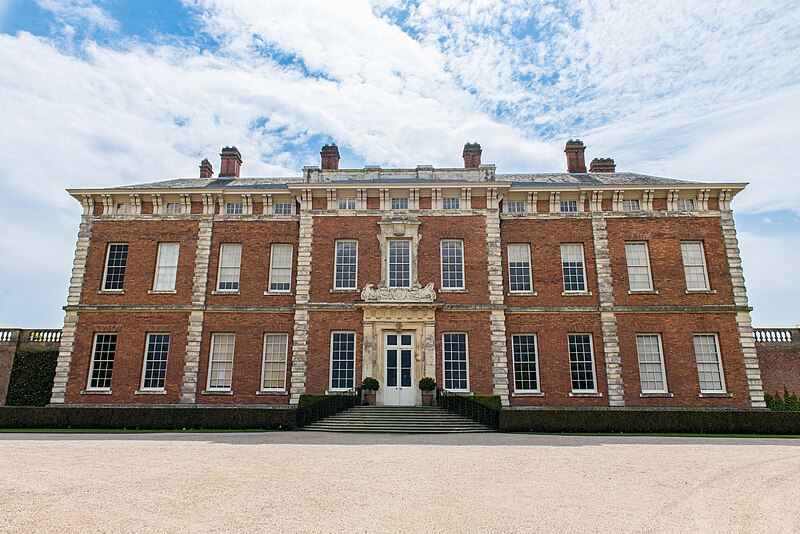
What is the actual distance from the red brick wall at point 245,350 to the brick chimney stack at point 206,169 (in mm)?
9675

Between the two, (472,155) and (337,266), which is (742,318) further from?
(337,266)

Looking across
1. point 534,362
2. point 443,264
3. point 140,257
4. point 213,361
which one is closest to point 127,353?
point 213,361

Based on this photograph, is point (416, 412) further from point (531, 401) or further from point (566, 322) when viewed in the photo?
point (566, 322)

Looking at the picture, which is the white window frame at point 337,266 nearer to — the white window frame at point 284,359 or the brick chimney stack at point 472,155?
the white window frame at point 284,359

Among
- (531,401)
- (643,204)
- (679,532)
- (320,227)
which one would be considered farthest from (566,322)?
(679,532)

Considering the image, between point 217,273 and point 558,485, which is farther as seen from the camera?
point 217,273

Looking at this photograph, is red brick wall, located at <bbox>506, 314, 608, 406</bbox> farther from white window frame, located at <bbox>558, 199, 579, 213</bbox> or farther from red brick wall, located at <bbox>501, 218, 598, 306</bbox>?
white window frame, located at <bbox>558, 199, 579, 213</bbox>

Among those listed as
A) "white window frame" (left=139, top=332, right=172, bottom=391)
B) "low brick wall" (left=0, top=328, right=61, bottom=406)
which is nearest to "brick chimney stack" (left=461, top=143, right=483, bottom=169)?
"white window frame" (left=139, top=332, right=172, bottom=391)

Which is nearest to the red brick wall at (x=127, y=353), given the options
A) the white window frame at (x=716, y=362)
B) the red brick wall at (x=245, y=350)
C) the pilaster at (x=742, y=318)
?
the red brick wall at (x=245, y=350)

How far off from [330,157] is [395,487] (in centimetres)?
2076

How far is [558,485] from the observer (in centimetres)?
789

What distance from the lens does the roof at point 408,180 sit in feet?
77.1

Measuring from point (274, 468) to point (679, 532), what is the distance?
6147mm

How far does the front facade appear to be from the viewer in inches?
842
